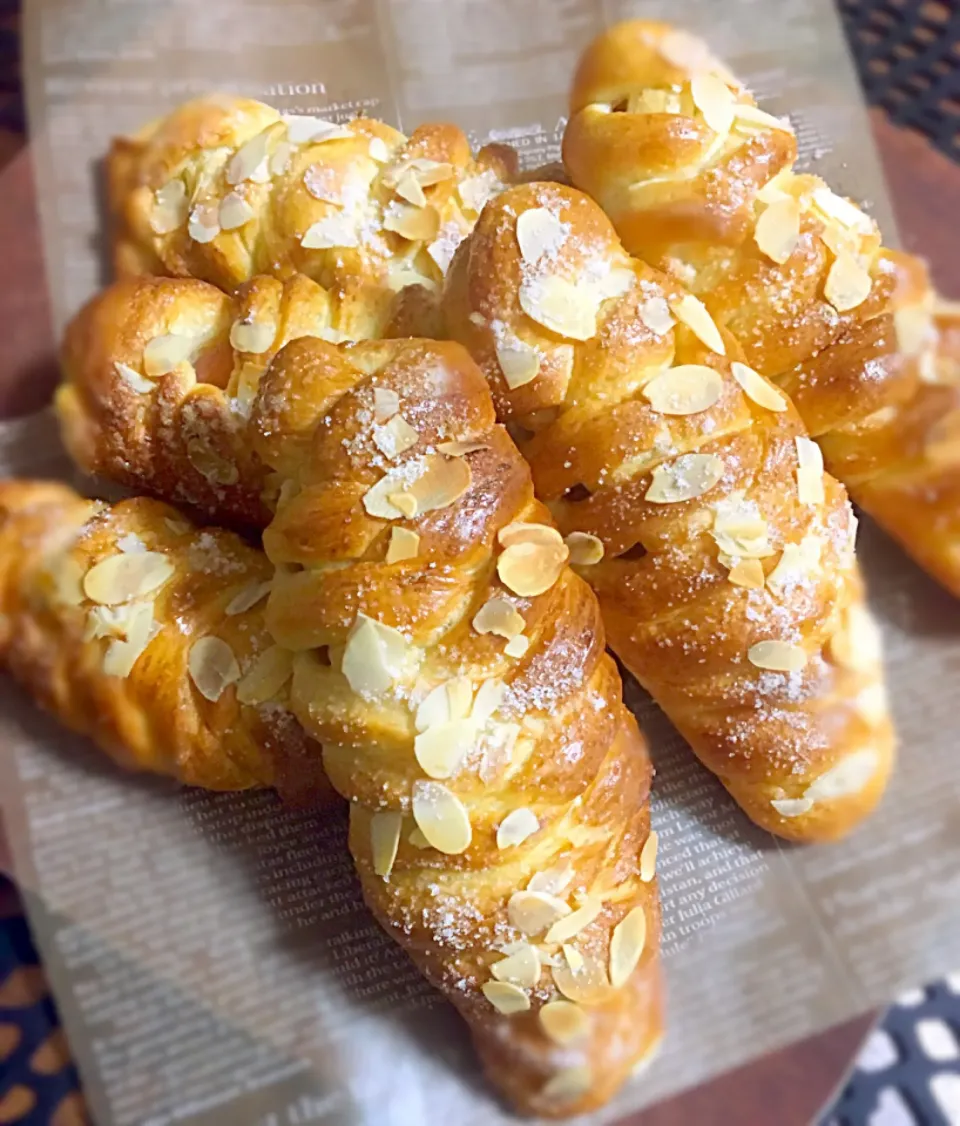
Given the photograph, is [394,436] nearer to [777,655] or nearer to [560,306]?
[560,306]

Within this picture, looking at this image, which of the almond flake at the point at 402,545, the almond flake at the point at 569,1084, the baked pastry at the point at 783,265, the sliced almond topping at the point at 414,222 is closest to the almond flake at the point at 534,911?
the almond flake at the point at 569,1084

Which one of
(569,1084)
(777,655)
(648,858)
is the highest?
(777,655)

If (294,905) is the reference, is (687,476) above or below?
above

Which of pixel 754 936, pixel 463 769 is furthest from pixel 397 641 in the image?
pixel 754 936

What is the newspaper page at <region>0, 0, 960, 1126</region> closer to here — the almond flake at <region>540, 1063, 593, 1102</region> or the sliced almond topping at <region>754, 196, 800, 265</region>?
the almond flake at <region>540, 1063, 593, 1102</region>

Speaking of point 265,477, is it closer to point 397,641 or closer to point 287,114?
point 397,641

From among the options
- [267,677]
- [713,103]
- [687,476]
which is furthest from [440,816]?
[713,103]
